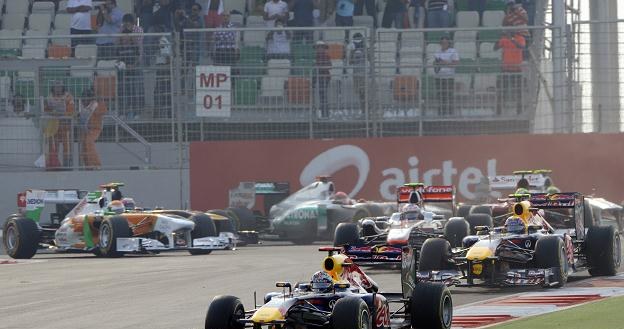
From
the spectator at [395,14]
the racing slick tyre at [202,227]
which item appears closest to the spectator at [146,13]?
the spectator at [395,14]

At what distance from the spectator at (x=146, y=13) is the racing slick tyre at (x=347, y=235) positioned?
17.4m

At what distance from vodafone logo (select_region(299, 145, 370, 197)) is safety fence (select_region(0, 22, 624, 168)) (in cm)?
74

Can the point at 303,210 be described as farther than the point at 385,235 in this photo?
Yes

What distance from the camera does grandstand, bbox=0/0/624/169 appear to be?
109 feet

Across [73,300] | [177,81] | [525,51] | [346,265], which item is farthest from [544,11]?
[346,265]

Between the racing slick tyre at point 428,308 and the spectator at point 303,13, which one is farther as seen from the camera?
the spectator at point 303,13

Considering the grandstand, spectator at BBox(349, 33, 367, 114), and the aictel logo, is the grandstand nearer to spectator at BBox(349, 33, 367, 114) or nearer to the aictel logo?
spectator at BBox(349, 33, 367, 114)

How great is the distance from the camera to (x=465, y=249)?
1917 cm

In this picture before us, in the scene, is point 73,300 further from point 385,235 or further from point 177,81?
point 177,81

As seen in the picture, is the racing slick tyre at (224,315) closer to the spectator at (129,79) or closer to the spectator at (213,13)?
the spectator at (129,79)

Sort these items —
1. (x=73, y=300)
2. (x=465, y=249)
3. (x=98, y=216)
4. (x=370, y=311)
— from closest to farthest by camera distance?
(x=370, y=311), (x=73, y=300), (x=465, y=249), (x=98, y=216)

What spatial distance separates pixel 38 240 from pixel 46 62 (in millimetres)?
7141

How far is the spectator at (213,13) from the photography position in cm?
3875

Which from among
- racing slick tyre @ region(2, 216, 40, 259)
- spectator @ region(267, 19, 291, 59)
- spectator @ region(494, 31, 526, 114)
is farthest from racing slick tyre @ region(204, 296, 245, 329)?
spectator @ region(267, 19, 291, 59)
